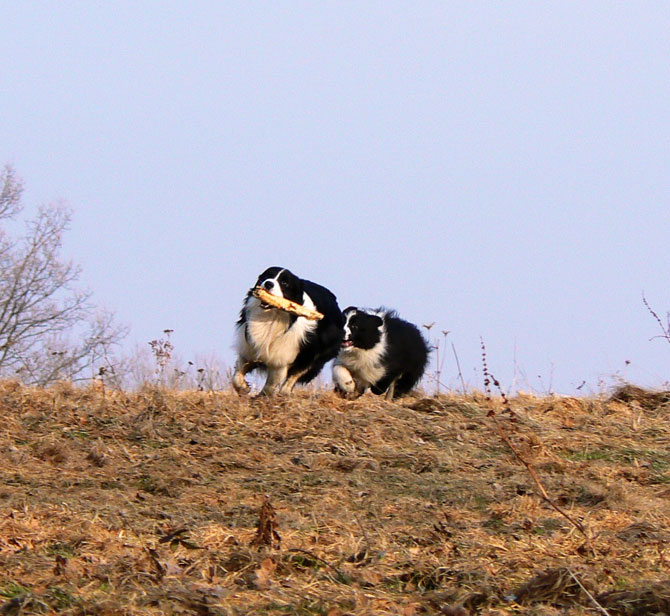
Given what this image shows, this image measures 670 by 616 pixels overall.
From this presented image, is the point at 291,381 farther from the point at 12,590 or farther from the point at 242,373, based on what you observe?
the point at 12,590

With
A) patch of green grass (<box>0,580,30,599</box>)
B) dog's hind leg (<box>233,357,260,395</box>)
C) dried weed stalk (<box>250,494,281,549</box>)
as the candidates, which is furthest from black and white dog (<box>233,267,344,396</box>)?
patch of green grass (<box>0,580,30,599</box>)

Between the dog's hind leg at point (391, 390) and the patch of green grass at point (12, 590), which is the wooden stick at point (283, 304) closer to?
the dog's hind leg at point (391, 390)

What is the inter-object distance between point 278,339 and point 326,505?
500 cm

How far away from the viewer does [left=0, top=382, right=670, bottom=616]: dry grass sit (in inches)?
197

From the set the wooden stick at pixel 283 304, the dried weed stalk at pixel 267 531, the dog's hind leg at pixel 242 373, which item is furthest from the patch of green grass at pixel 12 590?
the wooden stick at pixel 283 304

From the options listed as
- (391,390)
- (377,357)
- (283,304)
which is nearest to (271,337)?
(283,304)

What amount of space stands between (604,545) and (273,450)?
3.25 m

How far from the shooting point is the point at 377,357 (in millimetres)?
13562

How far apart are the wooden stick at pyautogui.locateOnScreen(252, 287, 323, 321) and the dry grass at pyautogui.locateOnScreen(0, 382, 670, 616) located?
1088 mm

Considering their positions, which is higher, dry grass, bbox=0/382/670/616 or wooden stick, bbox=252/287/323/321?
wooden stick, bbox=252/287/323/321

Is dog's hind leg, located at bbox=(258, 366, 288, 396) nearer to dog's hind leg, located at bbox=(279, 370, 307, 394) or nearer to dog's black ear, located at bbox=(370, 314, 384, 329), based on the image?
dog's hind leg, located at bbox=(279, 370, 307, 394)

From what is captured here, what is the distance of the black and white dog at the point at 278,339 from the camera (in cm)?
1177

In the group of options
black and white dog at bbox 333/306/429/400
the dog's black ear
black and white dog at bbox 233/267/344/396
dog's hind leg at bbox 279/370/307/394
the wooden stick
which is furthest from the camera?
the dog's black ear

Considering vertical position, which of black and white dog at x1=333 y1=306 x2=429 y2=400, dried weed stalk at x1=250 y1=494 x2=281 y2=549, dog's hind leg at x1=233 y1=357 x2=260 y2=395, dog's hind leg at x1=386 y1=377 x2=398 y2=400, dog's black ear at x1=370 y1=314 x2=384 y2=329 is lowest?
dried weed stalk at x1=250 y1=494 x2=281 y2=549
